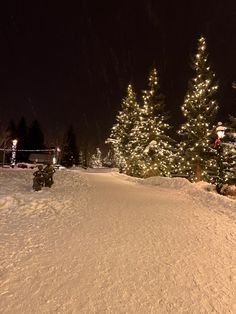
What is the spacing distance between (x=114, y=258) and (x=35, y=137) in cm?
7789

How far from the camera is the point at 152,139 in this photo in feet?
129

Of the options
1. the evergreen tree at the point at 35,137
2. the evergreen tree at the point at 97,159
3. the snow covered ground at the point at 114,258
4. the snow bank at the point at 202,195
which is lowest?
the snow covered ground at the point at 114,258

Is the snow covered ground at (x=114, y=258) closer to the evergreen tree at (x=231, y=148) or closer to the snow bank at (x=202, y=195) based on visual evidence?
the snow bank at (x=202, y=195)

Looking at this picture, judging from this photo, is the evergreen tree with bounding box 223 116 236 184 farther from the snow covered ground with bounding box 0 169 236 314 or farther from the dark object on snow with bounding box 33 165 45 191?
the dark object on snow with bounding box 33 165 45 191

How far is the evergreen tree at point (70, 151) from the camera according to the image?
95.5 m

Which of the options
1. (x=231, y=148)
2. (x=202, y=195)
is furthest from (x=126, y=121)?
(x=202, y=195)

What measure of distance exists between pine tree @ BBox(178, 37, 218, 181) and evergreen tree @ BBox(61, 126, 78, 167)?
6400 cm

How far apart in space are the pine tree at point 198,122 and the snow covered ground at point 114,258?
18847mm

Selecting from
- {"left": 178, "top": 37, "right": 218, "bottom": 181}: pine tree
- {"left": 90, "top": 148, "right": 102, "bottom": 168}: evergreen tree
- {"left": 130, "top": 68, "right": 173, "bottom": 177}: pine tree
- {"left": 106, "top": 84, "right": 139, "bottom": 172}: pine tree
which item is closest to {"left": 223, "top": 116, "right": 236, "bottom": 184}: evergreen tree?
{"left": 178, "top": 37, "right": 218, "bottom": 181}: pine tree

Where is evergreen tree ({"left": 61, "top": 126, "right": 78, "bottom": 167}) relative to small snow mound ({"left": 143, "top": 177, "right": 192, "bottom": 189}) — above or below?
above

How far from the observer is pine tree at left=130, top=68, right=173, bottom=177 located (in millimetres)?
38438

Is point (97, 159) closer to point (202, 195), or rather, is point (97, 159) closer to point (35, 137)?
point (35, 137)

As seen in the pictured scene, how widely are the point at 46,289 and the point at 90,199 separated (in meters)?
9.51

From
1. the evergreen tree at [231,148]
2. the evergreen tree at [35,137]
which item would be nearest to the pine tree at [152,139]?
the evergreen tree at [231,148]
